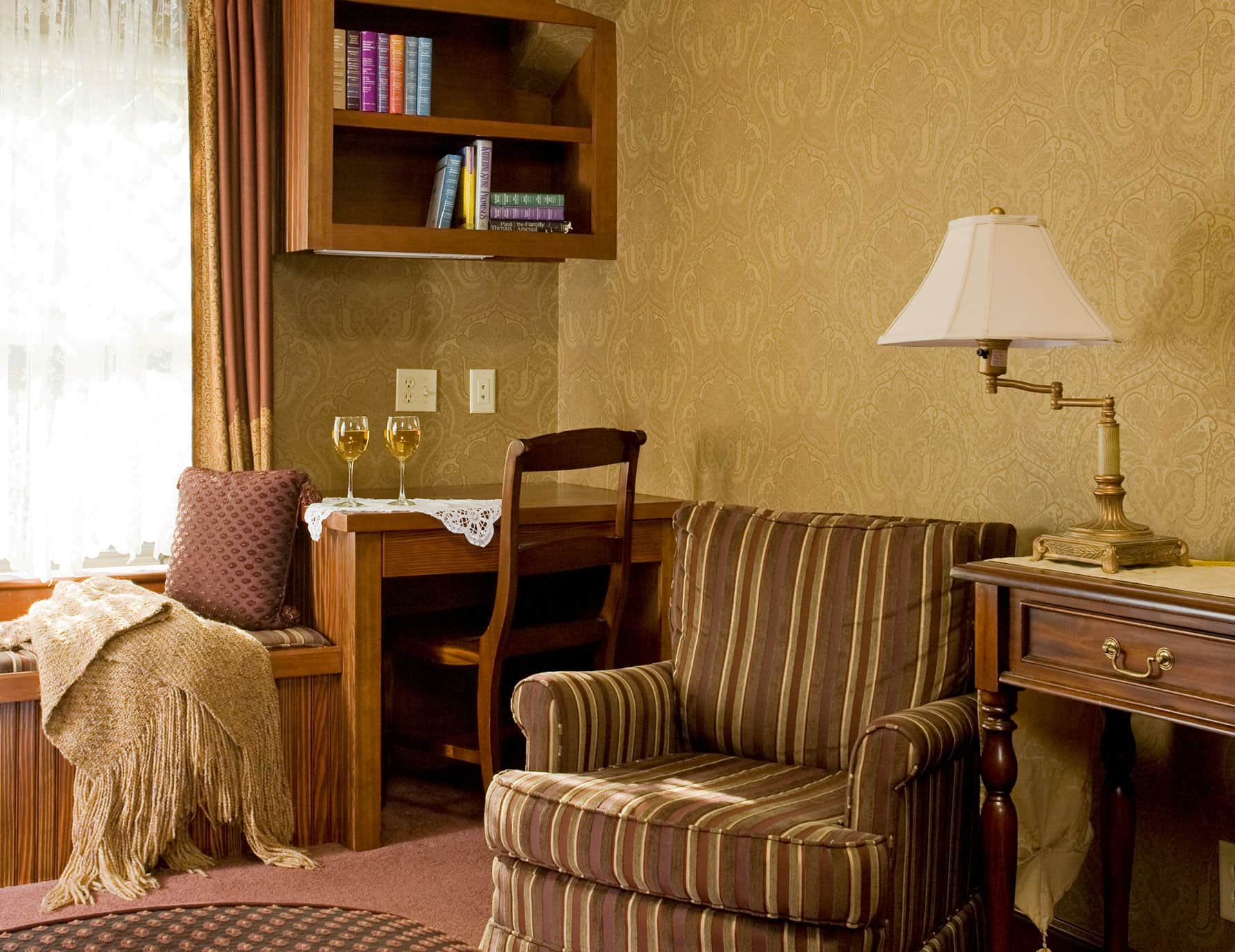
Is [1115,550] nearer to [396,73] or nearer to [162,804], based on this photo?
[162,804]

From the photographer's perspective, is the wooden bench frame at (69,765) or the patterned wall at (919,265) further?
the wooden bench frame at (69,765)

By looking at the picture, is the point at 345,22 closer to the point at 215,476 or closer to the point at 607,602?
the point at 215,476

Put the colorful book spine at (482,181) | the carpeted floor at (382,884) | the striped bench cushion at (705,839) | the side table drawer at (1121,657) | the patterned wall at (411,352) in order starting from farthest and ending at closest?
the patterned wall at (411,352) → the colorful book spine at (482,181) → the carpeted floor at (382,884) → the striped bench cushion at (705,839) → the side table drawer at (1121,657)

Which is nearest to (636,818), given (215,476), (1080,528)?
(1080,528)

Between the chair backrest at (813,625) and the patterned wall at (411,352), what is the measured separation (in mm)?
1326

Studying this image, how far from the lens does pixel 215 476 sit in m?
3.07

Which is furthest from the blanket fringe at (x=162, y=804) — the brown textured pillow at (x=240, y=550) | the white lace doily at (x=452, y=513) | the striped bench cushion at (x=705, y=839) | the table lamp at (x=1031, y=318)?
the table lamp at (x=1031, y=318)

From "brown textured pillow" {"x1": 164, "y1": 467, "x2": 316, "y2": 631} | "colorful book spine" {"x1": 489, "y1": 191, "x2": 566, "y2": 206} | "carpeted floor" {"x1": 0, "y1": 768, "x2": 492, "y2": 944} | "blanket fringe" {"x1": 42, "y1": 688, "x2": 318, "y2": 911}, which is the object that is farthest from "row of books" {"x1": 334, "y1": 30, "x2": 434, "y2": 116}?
"carpeted floor" {"x1": 0, "y1": 768, "x2": 492, "y2": 944}

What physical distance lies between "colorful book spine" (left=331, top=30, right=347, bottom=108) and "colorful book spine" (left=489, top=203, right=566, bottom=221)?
1.46 ft

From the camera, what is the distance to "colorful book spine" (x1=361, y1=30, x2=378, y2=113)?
321 centimetres

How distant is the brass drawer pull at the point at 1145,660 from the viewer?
5.37 ft

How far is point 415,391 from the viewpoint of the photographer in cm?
362

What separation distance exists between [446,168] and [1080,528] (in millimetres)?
2050

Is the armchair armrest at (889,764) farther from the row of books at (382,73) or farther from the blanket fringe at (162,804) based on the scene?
the row of books at (382,73)
